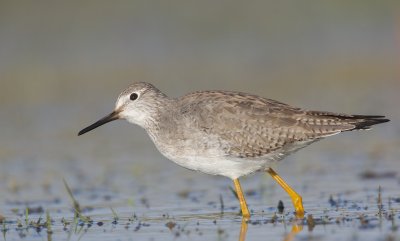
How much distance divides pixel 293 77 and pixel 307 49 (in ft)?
9.78

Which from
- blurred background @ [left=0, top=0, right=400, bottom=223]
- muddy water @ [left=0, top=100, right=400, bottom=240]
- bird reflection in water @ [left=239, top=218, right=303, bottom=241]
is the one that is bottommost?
bird reflection in water @ [left=239, top=218, right=303, bottom=241]

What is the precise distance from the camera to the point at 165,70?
68.1 feet

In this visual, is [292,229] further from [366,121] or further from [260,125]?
[366,121]

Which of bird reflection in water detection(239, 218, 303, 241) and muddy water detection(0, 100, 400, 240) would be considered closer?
bird reflection in water detection(239, 218, 303, 241)

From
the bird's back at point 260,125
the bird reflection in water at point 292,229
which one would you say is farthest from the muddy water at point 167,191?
the bird's back at point 260,125

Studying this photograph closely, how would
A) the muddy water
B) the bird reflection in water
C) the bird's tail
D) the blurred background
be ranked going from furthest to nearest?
the blurred background, the bird's tail, the muddy water, the bird reflection in water

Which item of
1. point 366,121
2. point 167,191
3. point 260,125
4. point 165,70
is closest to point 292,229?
point 260,125

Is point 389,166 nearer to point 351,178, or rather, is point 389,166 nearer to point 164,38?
point 351,178

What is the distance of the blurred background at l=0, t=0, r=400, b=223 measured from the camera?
13.7 meters

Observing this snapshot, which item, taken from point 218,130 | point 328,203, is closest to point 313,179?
point 328,203

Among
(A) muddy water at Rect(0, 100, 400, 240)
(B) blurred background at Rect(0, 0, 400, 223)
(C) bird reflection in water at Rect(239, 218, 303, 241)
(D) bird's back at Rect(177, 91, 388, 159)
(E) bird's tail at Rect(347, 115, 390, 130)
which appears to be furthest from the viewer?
(B) blurred background at Rect(0, 0, 400, 223)

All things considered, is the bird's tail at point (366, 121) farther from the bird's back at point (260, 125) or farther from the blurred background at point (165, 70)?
the blurred background at point (165, 70)

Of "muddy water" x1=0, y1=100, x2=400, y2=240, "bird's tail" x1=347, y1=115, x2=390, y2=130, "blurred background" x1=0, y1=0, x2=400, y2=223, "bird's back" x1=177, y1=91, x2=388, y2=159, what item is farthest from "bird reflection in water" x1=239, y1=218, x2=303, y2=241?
"blurred background" x1=0, y1=0, x2=400, y2=223

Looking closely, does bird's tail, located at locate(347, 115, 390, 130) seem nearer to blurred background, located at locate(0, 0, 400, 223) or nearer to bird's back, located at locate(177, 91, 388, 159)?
bird's back, located at locate(177, 91, 388, 159)
